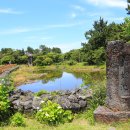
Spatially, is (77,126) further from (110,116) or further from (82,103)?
(82,103)

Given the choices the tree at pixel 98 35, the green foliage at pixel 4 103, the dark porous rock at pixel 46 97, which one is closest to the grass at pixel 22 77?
the tree at pixel 98 35

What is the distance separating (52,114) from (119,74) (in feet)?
6.68

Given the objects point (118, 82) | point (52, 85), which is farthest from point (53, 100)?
point (52, 85)

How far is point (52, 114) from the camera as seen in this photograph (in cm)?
977

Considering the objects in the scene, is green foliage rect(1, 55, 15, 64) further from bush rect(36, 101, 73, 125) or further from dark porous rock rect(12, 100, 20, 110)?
bush rect(36, 101, 73, 125)

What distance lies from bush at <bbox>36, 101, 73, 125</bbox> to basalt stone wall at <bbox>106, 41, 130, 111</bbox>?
4.39ft

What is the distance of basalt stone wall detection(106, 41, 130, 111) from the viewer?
31.9 ft

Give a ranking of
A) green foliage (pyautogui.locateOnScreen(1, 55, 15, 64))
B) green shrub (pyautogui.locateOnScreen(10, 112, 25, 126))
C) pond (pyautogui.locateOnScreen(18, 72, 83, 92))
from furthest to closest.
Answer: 1. green foliage (pyautogui.locateOnScreen(1, 55, 15, 64))
2. pond (pyautogui.locateOnScreen(18, 72, 83, 92))
3. green shrub (pyautogui.locateOnScreen(10, 112, 25, 126))

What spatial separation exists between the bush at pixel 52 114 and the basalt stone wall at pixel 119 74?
134 centimetres

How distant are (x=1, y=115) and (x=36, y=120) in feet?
3.21

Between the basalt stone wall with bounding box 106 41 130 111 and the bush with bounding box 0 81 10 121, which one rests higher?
the basalt stone wall with bounding box 106 41 130 111

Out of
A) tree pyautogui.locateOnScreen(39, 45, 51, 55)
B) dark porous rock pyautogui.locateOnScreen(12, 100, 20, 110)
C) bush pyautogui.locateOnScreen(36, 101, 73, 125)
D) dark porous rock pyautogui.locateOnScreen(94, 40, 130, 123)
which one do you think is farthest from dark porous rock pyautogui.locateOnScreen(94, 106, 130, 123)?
tree pyautogui.locateOnScreen(39, 45, 51, 55)

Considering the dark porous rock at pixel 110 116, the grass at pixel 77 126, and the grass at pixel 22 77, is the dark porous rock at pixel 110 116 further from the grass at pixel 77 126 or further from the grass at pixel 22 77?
Answer: the grass at pixel 22 77

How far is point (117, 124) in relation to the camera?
9430 mm
